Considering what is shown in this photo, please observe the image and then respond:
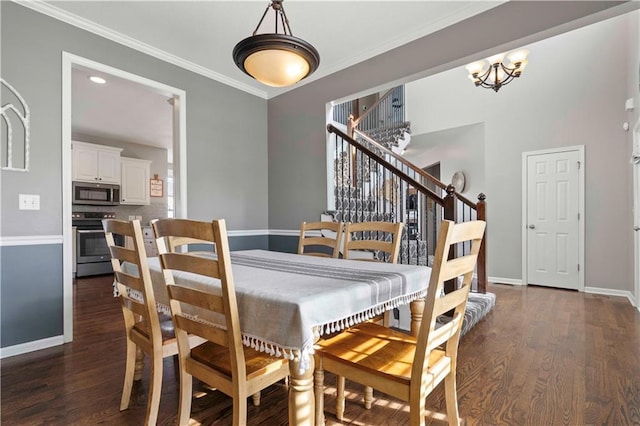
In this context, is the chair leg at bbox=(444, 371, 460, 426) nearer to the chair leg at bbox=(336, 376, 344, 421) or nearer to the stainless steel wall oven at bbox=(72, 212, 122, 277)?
the chair leg at bbox=(336, 376, 344, 421)

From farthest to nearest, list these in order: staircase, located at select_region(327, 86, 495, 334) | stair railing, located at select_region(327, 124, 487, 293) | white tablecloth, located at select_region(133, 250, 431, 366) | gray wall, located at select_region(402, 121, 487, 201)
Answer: gray wall, located at select_region(402, 121, 487, 201), stair railing, located at select_region(327, 124, 487, 293), staircase, located at select_region(327, 86, 495, 334), white tablecloth, located at select_region(133, 250, 431, 366)

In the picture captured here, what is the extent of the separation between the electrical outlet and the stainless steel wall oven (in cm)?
351

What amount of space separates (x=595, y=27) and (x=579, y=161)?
176 centimetres

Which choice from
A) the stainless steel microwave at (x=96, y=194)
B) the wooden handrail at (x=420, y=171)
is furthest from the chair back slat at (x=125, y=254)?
the stainless steel microwave at (x=96, y=194)

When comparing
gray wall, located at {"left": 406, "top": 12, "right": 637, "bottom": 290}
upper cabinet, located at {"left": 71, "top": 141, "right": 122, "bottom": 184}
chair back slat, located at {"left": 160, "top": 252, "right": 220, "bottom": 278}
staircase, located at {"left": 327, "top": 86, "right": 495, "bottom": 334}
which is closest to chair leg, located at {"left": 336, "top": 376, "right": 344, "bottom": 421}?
chair back slat, located at {"left": 160, "top": 252, "right": 220, "bottom": 278}

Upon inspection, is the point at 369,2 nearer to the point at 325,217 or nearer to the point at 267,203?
the point at 325,217

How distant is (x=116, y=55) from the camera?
295cm

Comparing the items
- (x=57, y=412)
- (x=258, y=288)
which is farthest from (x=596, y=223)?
(x=57, y=412)

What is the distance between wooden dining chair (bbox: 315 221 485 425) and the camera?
1074 millimetres

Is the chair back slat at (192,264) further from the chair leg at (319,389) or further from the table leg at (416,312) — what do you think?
the table leg at (416,312)

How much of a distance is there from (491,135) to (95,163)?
677 cm

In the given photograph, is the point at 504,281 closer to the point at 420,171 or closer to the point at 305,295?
the point at 420,171

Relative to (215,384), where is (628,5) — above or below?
above

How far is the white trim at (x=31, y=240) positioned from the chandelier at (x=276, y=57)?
6.85 ft
